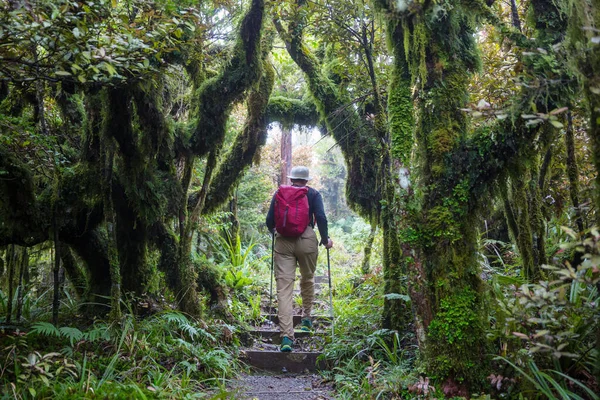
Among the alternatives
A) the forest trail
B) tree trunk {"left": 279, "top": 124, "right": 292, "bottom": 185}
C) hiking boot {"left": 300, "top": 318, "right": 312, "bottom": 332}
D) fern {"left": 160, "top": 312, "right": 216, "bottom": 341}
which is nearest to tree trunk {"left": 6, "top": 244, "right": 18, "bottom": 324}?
fern {"left": 160, "top": 312, "right": 216, "bottom": 341}

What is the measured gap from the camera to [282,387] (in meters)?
5.14

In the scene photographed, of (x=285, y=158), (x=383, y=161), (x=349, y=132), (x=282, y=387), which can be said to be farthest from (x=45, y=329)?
(x=285, y=158)

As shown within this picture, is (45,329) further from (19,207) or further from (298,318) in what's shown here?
(298,318)

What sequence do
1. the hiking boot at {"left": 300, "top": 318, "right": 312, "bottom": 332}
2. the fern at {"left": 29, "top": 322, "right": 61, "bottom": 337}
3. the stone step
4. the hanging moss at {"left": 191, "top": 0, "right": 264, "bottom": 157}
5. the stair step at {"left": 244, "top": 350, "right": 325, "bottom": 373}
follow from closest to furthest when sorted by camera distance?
the fern at {"left": 29, "top": 322, "right": 61, "bottom": 337} < the stair step at {"left": 244, "top": 350, "right": 325, "bottom": 373} < the hanging moss at {"left": 191, "top": 0, "right": 264, "bottom": 157} < the hiking boot at {"left": 300, "top": 318, "right": 312, "bottom": 332} < the stone step

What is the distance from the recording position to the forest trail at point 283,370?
15.7ft

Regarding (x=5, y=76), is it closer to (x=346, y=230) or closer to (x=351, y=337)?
(x=351, y=337)

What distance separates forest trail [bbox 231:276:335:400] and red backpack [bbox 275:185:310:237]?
1.63 m

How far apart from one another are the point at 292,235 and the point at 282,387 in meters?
2.05

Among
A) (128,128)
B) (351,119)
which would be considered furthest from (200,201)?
(351,119)

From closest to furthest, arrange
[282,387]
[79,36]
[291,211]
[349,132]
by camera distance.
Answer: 1. [79,36]
2. [282,387]
3. [291,211]
4. [349,132]

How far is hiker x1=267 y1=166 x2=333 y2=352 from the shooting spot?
247 inches

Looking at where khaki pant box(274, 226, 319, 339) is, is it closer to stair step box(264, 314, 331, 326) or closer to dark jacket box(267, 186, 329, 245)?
dark jacket box(267, 186, 329, 245)

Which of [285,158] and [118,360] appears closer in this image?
[118,360]

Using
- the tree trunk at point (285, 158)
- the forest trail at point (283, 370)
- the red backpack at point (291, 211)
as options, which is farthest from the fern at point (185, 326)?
the tree trunk at point (285, 158)
